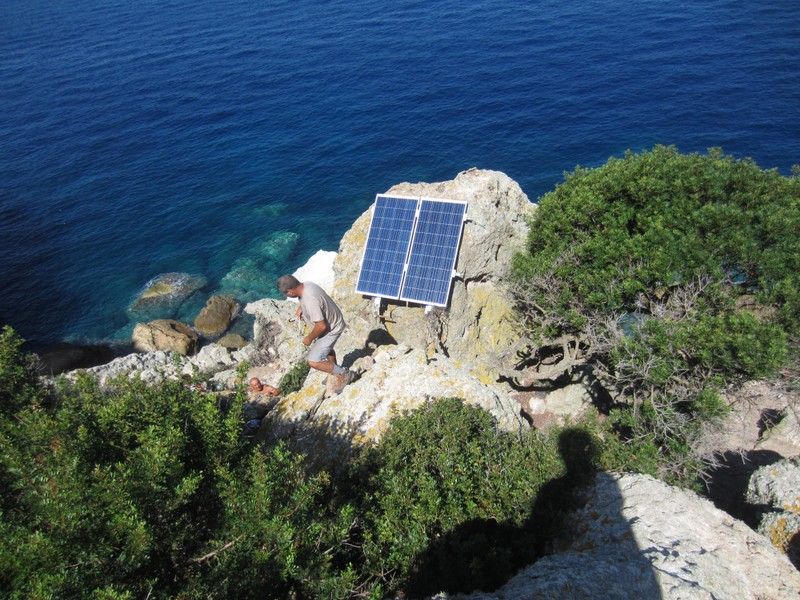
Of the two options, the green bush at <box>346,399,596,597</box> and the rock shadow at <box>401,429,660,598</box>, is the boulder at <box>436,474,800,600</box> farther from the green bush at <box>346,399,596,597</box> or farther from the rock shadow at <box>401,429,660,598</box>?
the green bush at <box>346,399,596,597</box>

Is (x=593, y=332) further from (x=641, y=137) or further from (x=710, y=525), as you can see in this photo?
(x=641, y=137)

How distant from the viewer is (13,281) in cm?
3603

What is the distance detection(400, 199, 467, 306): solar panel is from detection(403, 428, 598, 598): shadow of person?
8.39 metres

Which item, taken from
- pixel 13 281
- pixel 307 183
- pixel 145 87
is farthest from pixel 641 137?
pixel 145 87

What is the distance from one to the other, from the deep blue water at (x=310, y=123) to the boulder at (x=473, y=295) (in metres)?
18.7

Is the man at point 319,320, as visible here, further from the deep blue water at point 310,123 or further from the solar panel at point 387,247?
the deep blue water at point 310,123

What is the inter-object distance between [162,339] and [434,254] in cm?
2121

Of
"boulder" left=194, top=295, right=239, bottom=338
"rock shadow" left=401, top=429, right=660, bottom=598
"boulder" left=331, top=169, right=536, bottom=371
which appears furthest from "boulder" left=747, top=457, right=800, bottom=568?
"boulder" left=194, top=295, right=239, bottom=338

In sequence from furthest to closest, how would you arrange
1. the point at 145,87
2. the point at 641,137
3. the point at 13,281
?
the point at 145,87
the point at 641,137
the point at 13,281

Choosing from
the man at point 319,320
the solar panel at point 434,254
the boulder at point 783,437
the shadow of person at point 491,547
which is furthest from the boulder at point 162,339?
the boulder at point 783,437

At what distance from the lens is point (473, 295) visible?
19.1 metres

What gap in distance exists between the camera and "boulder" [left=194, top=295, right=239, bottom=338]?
107 feet

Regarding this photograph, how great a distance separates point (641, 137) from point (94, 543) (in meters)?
46.5

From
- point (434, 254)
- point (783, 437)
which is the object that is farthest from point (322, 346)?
point (783, 437)
